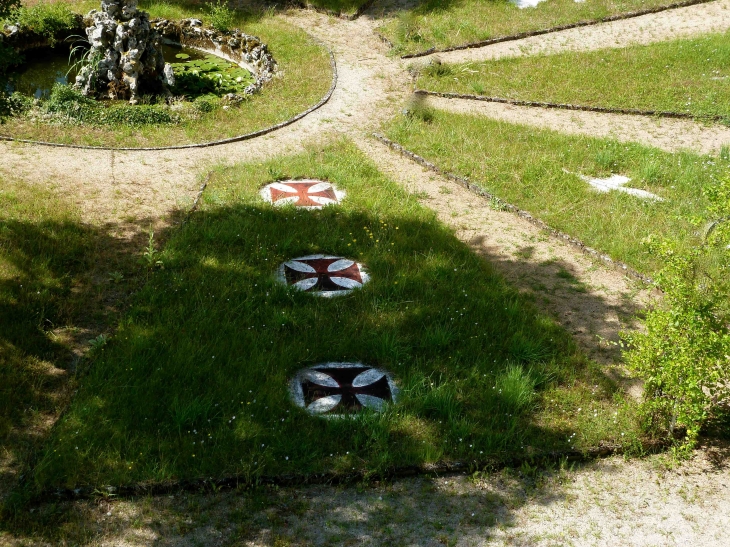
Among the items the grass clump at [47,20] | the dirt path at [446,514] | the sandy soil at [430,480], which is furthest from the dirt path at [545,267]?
the grass clump at [47,20]

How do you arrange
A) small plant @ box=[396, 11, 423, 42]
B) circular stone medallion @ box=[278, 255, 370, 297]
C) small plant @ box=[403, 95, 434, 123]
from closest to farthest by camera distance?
circular stone medallion @ box=[278, 255, 370, 297] → small plant @ box=[403, 95, 434, 123] → small plant @ box=[396, 11, 423, 42]

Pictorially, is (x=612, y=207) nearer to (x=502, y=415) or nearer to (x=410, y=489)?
(x=502, y=415)

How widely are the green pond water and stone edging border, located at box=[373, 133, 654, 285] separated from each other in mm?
4157

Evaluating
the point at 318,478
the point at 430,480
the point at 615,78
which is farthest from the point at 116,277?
the point at 615,78

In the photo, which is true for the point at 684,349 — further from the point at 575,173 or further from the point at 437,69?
the point at 437,69

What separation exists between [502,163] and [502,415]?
6.14 m

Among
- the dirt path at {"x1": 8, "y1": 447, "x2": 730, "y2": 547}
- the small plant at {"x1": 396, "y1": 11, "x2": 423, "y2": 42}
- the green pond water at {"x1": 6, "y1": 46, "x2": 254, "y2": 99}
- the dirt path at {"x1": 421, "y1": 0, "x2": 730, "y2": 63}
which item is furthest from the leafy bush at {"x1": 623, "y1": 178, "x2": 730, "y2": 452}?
the small plant at {"x1": 396, "y1": 11, "x2": 423, "y2": 42}

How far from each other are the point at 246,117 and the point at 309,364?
749 centimetres

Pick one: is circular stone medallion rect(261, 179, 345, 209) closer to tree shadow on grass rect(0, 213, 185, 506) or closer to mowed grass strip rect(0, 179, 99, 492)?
tree shadow on grass rect(0, 213, 185, 506)

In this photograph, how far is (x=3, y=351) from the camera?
749 centimetres

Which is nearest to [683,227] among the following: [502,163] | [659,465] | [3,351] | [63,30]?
[502,163]

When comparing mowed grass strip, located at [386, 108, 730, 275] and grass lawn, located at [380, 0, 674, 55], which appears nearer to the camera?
mowed grass strip, located at [386, 108, 730, 275]

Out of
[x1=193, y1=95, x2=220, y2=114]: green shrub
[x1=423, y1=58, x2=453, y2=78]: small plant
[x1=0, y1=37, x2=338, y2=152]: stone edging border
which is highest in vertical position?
[x1=423, y1=58, x2=453, y2=78]: small plant

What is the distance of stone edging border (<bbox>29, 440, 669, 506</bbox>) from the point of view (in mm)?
6070
